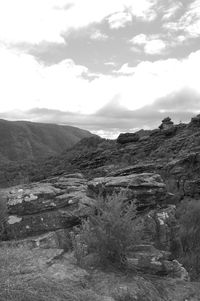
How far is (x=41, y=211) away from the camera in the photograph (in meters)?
10.1

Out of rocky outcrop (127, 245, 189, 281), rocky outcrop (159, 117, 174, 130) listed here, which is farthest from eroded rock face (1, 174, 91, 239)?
rocky outcrop (159, 117, 174, 130)

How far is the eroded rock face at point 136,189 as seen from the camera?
11523 mm

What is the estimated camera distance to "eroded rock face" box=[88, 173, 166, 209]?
11523 millimetres

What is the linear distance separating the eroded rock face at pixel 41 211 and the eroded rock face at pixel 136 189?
0.80 metres

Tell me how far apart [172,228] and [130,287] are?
4.00 metres

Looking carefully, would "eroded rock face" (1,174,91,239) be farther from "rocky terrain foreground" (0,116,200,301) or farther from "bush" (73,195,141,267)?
"bush" (73,195,141,267)

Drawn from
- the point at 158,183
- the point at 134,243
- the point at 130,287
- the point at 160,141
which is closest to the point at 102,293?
the point at 130,287

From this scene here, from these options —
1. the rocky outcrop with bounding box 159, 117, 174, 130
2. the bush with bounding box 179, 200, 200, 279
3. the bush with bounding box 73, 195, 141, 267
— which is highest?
the rocky outcrop with bounding box 159, 117, 174, 130

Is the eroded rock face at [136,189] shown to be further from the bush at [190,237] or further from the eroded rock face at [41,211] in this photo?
the bush at [190,237]

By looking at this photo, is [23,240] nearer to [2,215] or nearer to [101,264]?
[2,215]

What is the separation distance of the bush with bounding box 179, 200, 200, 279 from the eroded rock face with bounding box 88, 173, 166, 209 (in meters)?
1.22

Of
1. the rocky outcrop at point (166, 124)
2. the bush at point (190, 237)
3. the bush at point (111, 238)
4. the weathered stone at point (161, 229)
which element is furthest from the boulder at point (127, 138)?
the bush at point (111, 238)

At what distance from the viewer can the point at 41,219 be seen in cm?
→ 981

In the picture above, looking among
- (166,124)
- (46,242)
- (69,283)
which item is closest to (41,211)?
(46,242)
